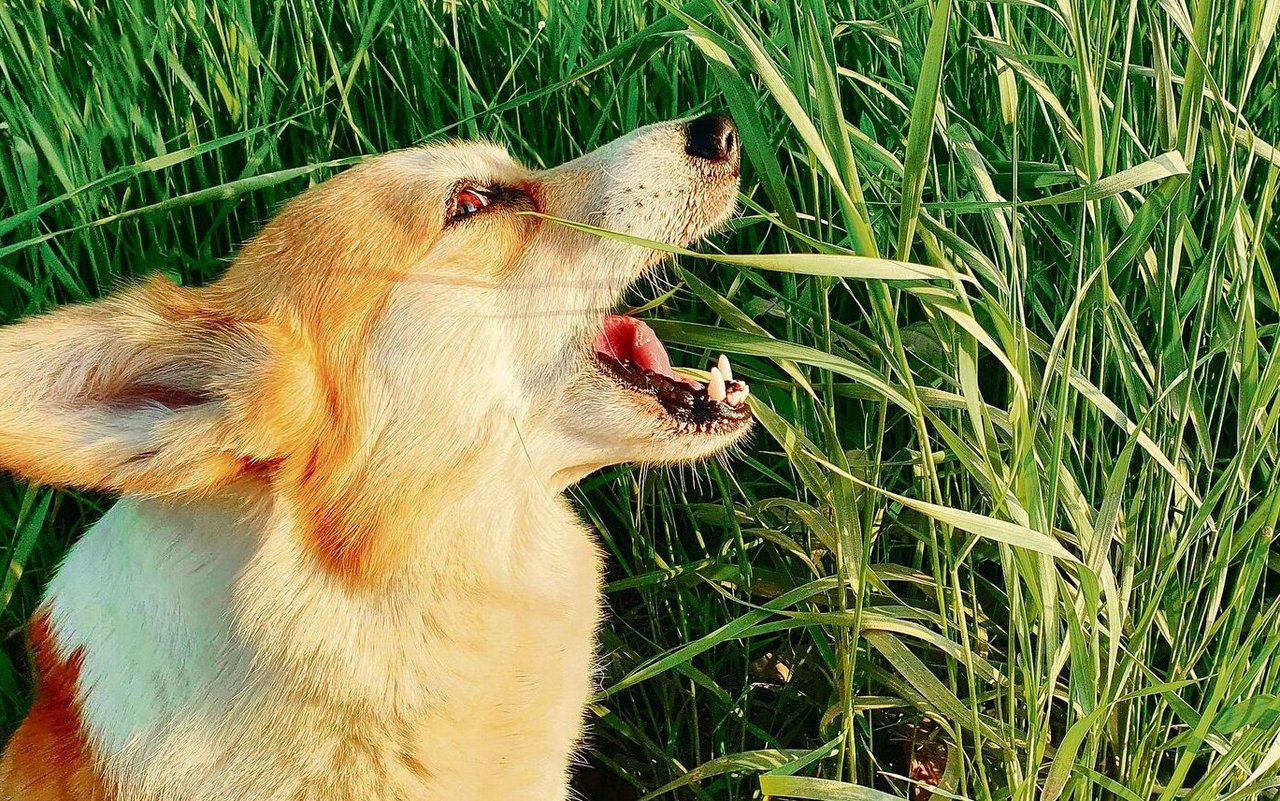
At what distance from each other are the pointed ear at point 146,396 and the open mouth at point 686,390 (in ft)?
1.47

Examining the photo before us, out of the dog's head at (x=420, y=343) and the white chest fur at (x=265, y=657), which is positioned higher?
the dog's head at (x=420, y=343)

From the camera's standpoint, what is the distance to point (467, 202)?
1883 millimetres

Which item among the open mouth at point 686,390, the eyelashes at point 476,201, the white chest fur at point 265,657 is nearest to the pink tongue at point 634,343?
the open mouth at point 686,390

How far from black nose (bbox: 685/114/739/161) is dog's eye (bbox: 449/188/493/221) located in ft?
1.08

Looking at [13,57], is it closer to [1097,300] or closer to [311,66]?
[311,66]

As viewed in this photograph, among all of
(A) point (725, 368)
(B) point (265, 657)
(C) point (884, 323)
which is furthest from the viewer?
(A) point (725, 368)

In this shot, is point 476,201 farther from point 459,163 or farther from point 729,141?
point 729,141

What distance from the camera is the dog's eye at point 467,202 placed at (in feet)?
6.11

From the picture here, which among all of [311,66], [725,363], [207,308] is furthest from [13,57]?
[725,363]

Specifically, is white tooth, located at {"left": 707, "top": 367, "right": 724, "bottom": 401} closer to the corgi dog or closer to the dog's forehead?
the corgi dog

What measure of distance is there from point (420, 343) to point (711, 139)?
0.56 m

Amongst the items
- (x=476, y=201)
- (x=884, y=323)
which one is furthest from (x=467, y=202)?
(x=884, y=323)

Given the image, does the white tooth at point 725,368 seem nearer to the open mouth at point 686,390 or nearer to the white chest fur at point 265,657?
the open mouth at point 686,390

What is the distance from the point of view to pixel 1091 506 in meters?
1.75
